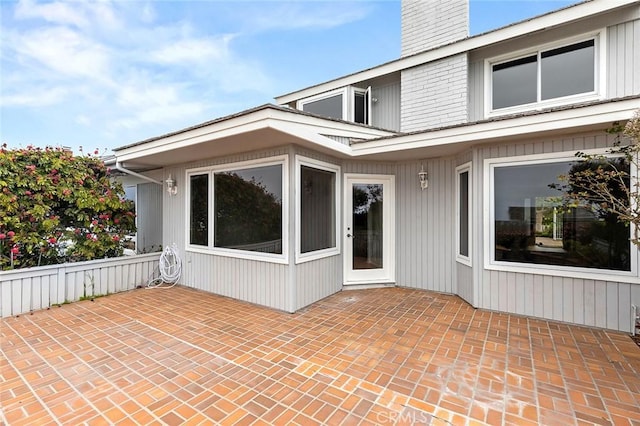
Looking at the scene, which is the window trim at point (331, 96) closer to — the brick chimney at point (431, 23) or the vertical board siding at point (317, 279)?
the brick chimney at point (431, 23)

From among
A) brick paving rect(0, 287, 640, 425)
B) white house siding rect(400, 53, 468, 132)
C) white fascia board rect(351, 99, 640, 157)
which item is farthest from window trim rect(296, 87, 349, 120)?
brick paving rect(0, 287, 640, 425)

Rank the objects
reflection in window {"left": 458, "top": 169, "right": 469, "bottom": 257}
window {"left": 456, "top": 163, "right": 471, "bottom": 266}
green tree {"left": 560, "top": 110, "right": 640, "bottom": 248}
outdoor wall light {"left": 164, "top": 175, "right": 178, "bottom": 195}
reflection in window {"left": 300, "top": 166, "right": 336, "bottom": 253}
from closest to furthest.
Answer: green tree {"left": 560, "top": 110, "right": 640, "bottom": 248} → reflection in window {"left": 300, "top": 166, "right": 336, "bottom": 253} → window {"left": 456, "top": 163, "right": 471, "bottom": 266} → reflection in window {"left": 458, "top": 169, "right": 469, "bottom": 257} → outdoor wall light {"left": 164, "top": 175, "right": 178, "bottom": 195}

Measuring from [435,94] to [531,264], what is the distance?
3.78 m

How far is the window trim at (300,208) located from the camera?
4938 millimetres

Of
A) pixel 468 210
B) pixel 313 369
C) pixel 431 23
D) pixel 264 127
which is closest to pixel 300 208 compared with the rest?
pixel 264 127

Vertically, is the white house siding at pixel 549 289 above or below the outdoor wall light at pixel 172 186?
below

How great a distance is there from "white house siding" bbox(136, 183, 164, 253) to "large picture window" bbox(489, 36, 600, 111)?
318 inches

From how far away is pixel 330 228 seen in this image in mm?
5855

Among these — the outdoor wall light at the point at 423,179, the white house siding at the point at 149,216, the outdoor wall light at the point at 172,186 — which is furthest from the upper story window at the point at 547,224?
the white house siding at the point at 149,216

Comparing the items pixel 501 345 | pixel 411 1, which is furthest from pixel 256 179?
pixel 411 1

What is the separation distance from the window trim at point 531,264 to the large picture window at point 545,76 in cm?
166

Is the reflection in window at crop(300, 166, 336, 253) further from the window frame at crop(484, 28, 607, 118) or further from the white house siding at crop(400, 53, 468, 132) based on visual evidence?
the window frame at crop(484, 28, 607, 118)

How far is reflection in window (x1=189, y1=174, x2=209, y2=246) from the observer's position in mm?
6262

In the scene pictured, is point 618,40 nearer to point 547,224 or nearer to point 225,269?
point 547,224
